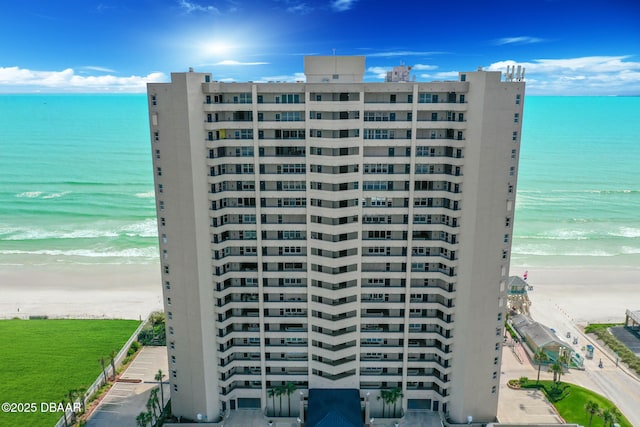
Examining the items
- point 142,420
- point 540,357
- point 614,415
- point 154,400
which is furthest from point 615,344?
point 142,420

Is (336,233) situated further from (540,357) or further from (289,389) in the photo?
(540,357)

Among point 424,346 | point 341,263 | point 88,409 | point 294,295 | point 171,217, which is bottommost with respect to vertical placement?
point 88,409

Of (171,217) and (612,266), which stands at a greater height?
(171,217)

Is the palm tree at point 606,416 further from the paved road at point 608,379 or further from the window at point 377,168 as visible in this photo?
the window at point 377,168

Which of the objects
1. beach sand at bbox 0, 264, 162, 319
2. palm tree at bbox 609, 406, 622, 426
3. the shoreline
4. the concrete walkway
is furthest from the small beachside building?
beach sand at bbox 0, 264, 162, 319

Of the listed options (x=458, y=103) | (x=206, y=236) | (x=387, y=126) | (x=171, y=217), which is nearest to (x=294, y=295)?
(x=206, y=236)

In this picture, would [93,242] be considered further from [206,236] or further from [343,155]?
[343,155]

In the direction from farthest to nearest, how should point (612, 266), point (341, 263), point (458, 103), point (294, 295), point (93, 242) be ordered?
point (93, 242), point (612, 266), point (294, 295), point (341, 263), point (458, 103)
